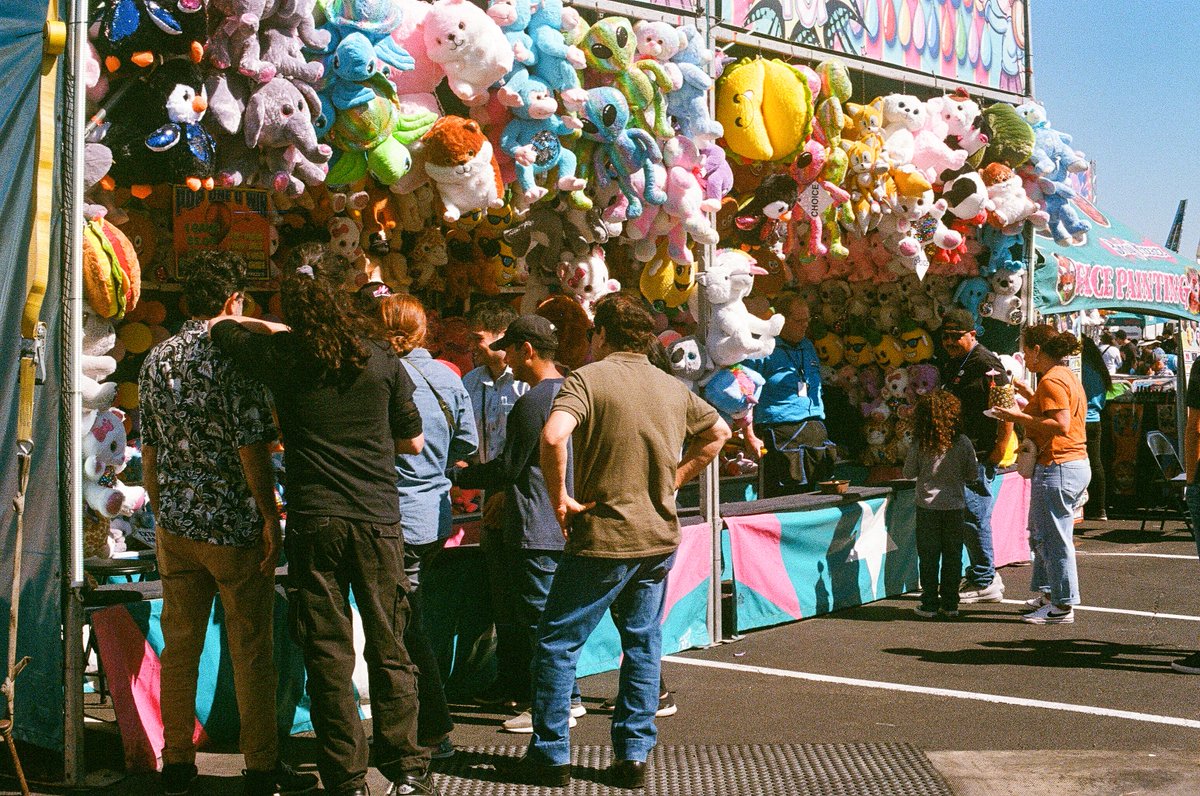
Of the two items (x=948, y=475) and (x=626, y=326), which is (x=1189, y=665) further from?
(x=626, y=326)

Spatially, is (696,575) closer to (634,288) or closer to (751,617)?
(751,617)

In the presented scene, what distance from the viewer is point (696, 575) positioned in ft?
22.1

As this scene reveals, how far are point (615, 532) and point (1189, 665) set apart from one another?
3.66 m

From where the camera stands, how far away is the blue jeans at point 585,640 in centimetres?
453

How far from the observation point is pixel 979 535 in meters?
8.21

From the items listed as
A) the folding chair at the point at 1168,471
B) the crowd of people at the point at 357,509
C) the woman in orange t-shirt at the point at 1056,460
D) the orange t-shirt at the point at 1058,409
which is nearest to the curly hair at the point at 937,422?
the woman in orange t-shirt at the point at 1056,460

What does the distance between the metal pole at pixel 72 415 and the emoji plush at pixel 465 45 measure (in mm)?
1631

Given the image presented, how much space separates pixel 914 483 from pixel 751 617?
224 cm

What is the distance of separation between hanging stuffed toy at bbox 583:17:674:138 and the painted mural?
1174mm

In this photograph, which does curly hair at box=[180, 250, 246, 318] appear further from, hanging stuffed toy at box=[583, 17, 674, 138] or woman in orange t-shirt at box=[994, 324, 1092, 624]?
woman in orange t-shirt at box=[994, 324, 1092, 624]

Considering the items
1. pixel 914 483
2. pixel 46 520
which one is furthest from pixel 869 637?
pixel 46 520

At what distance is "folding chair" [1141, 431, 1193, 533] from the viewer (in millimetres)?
10641

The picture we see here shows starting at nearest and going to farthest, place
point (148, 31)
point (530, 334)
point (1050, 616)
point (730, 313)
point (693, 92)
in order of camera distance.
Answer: point (148, 31)
point (530, 334)
point (693, 92)
point (730, 313)
point (1050, 616)

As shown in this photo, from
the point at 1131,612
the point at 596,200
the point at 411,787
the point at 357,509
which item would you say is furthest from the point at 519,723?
the point at 1131,612
